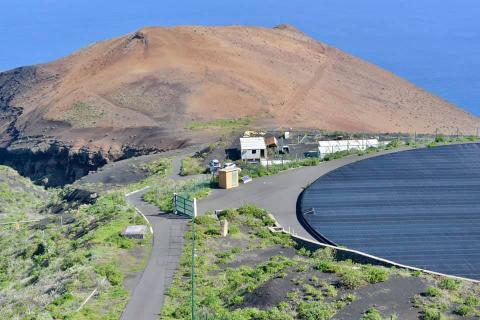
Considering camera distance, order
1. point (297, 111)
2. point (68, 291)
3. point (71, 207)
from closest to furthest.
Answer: point (68, 291) < point (71, 207) < point (297, 111)

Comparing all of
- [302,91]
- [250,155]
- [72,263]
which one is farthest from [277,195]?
[302,91]

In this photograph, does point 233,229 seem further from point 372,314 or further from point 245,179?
point 372,314

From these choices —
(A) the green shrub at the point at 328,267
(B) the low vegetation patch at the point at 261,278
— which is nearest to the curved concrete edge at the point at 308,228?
(B) the low vegetation patch at the point at 261,278

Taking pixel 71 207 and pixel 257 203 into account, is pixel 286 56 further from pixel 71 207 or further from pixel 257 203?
pixel 257 203

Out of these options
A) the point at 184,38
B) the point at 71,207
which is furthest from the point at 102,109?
the point at 71,207

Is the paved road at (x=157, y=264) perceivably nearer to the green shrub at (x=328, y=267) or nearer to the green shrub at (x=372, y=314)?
the green shrub at (x=328, y=267)
